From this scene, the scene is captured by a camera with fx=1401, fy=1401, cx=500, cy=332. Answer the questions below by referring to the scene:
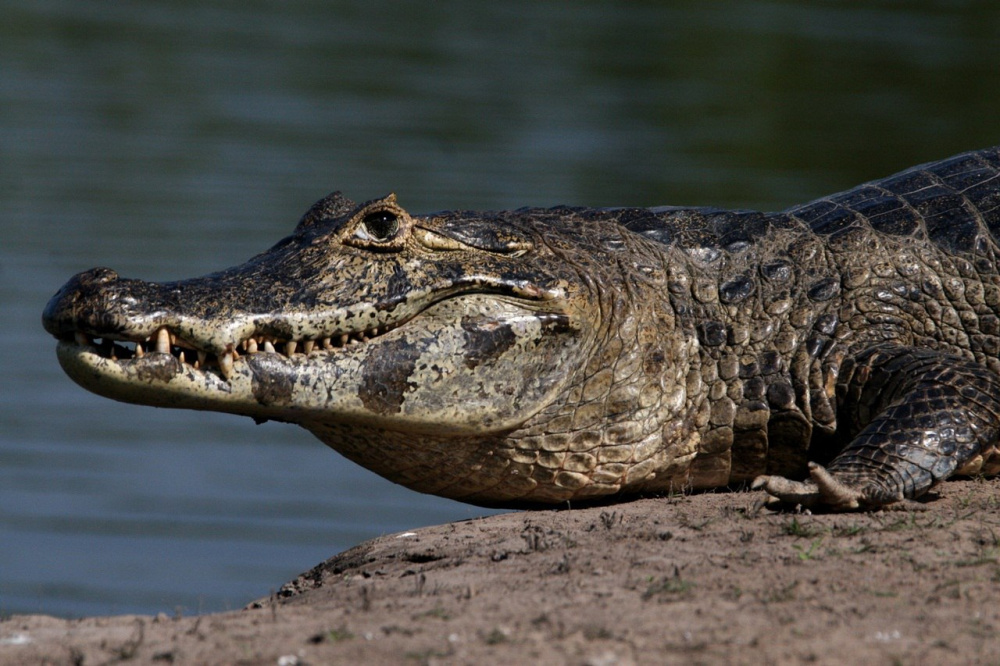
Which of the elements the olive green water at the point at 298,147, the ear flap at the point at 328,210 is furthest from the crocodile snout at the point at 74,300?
the olive green water at the point at 298,147

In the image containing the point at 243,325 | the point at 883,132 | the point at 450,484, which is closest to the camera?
the point at 243,325

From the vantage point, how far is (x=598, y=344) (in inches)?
195

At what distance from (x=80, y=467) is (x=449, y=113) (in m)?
10.9

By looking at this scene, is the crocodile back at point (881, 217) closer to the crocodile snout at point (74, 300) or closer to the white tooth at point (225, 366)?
the white tooth at point (225, 366)

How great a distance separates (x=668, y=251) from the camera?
5270 millimetres

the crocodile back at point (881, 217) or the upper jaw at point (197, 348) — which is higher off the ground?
the crocodile back at point (881, 217)

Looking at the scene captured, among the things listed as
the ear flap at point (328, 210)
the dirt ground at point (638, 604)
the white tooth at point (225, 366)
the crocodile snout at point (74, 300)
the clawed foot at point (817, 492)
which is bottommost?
the dirt ground at point (638, 604)

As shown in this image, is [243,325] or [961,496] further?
[961,496]

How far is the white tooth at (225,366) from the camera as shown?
430 cm

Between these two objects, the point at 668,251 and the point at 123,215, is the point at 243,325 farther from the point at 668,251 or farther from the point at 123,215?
the point at 123,215

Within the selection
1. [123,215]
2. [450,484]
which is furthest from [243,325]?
[123,215]

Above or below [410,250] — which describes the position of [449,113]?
above

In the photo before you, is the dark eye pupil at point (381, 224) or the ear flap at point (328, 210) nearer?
the dark eye pupil at point (381, 224)

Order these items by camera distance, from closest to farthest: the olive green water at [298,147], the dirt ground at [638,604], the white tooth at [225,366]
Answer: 1. the dirt ground at [638,604]
2. the white tooth at [225,366]
3. the olive green water at [298,147]
